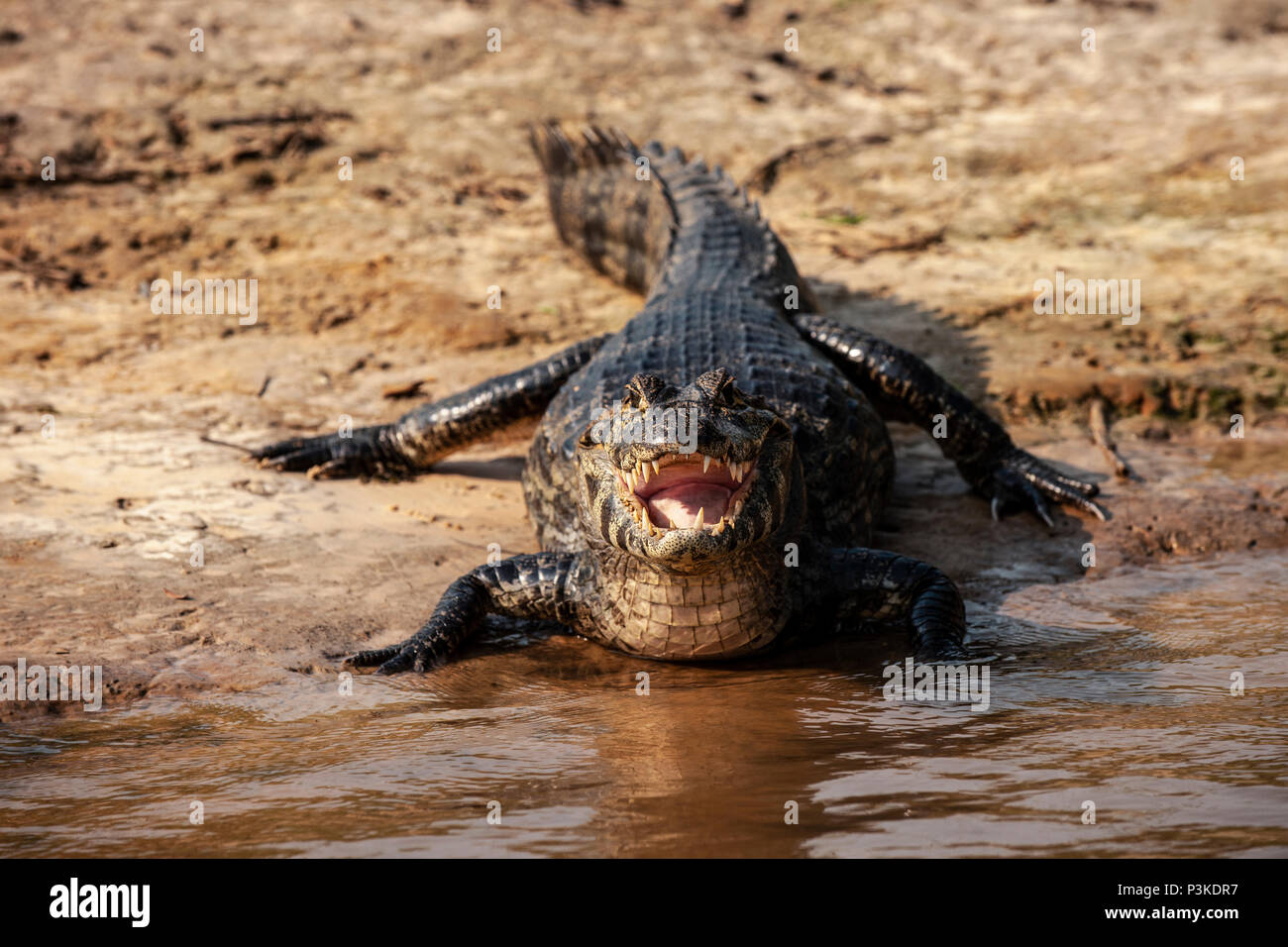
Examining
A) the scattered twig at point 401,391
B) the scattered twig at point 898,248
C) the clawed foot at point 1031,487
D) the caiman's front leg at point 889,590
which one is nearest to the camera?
the caiman's front leg at point 889,590

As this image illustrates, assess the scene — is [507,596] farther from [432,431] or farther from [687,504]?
[432,431]

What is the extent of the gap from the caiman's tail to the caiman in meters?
0.02

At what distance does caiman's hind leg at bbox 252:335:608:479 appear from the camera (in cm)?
532

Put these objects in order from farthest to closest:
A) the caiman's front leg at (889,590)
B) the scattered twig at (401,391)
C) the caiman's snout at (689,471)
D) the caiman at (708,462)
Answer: the scattered twig at (401,391), the caiman's front leg at (889,590), the caiman at (708,462), the caiman's snout at (689,471)

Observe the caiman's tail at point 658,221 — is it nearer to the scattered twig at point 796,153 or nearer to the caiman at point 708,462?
the caiman at point 708,462

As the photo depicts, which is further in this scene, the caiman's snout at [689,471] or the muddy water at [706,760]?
the caiman's snout at [689,471]

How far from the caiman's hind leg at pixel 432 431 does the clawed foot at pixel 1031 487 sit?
1.81m

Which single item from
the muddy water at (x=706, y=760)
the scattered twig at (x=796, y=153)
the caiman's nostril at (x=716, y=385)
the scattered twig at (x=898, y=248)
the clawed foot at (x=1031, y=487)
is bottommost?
the muddy water at (x=706, y=760)

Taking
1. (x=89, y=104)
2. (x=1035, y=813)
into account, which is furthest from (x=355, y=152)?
→ (x=1035, y=813)

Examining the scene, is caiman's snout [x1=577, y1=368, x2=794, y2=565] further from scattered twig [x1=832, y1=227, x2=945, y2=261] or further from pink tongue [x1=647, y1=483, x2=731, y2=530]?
scattered twig [x1=832, y1=227, x2=945, y2=261]

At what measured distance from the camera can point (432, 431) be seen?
5438 millimetres

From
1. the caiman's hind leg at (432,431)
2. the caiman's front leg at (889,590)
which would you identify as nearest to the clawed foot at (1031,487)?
the caiman's front leg at (889,590)

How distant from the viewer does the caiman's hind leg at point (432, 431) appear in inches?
209

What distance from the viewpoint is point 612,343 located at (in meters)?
5.07
